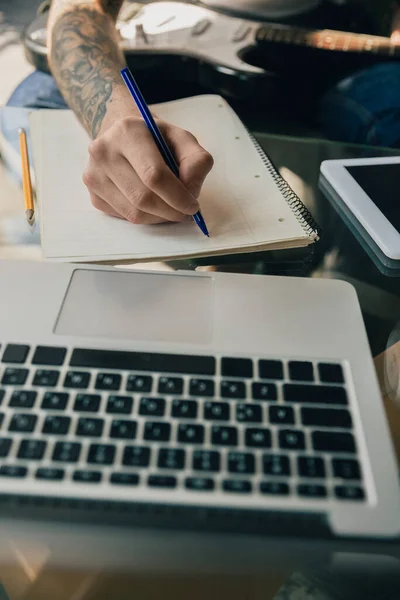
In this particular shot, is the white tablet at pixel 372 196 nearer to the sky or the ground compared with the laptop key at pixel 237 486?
nearer to the sky

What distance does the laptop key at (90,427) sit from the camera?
268mm

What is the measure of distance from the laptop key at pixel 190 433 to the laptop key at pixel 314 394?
0.17 ft

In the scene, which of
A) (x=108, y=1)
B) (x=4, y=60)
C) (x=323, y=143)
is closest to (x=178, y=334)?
(x=323, y=143)

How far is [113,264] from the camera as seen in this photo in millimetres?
405

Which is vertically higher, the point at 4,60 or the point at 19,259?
the point at 19,259

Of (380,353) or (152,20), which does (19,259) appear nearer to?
(380,353)

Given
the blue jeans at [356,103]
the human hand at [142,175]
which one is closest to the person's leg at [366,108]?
the blue jeans at [356,103]

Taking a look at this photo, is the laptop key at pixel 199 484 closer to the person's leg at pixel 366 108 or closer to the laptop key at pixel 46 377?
the laptop key at pixel 46 377

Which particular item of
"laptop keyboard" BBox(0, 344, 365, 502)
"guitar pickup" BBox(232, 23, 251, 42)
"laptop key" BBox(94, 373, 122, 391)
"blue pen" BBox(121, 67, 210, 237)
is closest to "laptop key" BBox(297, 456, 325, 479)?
"laptop keyboard" BBox(0, 344, 365, 502)

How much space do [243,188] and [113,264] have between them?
15 cm

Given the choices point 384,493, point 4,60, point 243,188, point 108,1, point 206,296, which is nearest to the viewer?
point 384,493

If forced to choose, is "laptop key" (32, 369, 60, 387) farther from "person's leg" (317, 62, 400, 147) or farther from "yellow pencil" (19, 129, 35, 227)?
"person's leg" (317, 62, 400, 147)

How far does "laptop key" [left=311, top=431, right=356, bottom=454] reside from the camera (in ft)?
0.89

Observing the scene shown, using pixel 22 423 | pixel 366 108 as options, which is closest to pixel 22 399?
pixel 22 423
